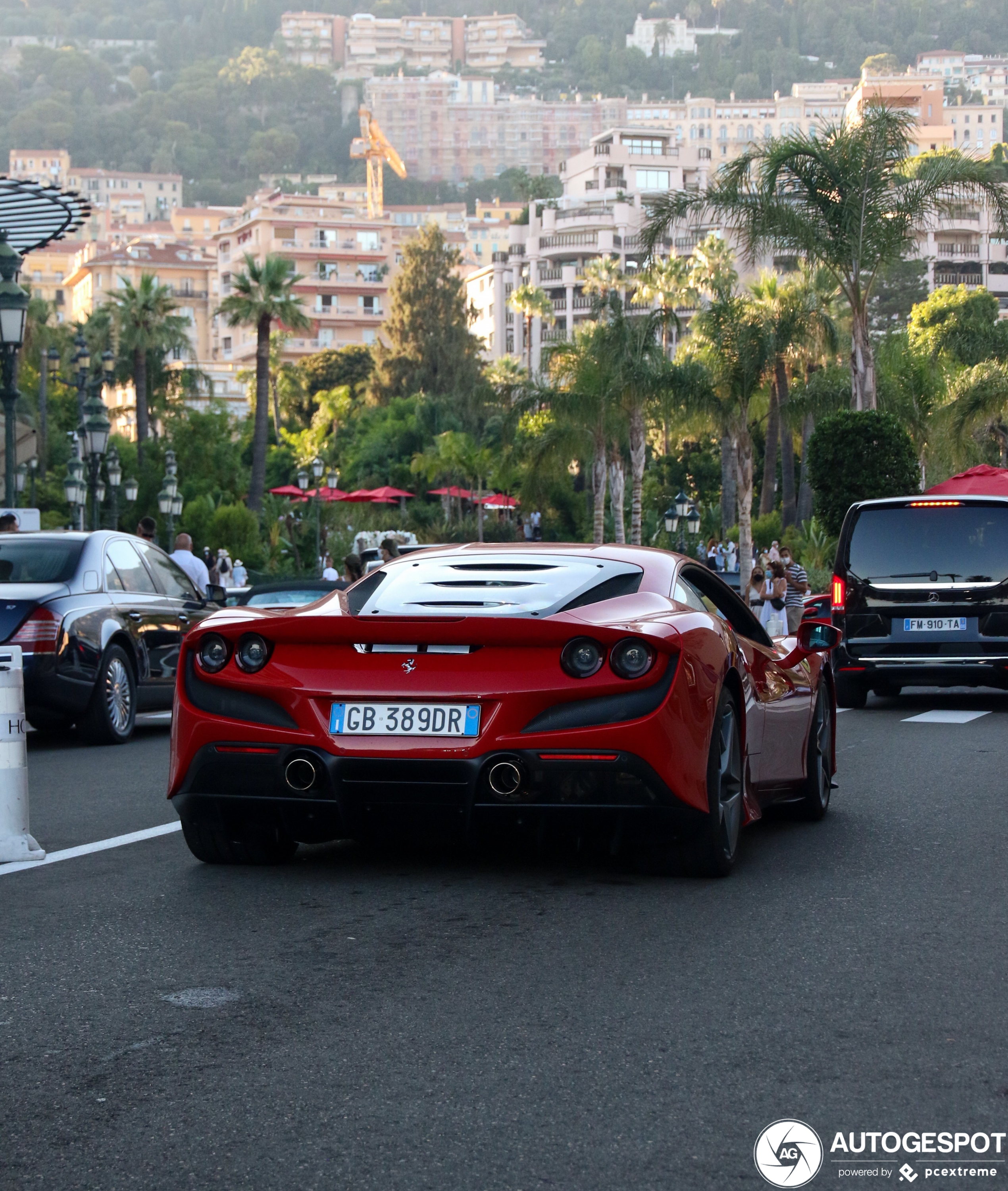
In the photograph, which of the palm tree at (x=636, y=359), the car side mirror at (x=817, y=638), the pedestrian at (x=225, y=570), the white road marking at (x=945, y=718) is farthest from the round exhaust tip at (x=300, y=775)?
the palm tree at (x=636, y=359)

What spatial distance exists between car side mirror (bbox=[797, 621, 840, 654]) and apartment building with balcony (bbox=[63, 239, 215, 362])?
18127 cm

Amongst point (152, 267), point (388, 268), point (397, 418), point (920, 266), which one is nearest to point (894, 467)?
point (397, 418)

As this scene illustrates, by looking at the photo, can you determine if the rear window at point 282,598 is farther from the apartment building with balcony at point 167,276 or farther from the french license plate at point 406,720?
the apartment building with balcony at point 167,276

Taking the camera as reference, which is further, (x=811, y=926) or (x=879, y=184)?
(x=879, y=184)

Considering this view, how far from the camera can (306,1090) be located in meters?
3.83

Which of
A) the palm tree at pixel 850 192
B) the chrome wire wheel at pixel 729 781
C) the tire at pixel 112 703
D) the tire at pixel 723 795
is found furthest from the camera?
the palm tree at pixel 850 192

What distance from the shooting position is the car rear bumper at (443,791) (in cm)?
588

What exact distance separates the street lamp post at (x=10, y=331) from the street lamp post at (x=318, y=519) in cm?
3031

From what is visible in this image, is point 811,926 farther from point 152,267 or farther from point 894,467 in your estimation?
point 152,267

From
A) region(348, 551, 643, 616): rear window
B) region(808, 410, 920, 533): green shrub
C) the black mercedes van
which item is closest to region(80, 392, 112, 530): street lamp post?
region(808, 410, 920, 533): green shrub

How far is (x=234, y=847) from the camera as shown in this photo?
265 inches

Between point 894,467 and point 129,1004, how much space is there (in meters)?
28.3

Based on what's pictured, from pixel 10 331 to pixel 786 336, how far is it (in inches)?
995

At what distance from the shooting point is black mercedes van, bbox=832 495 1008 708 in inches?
571
